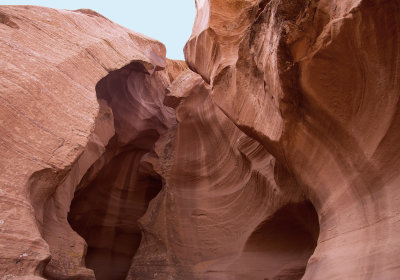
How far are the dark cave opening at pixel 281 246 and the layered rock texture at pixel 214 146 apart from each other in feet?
0.08

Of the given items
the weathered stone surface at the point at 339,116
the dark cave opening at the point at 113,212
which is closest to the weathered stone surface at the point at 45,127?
the dark cave opening at the point at 113,212

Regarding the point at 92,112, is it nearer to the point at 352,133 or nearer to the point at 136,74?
the point at 352,133

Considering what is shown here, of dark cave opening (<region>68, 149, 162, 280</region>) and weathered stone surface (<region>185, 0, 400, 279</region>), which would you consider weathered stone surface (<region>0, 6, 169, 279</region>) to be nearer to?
dark cave opening (<region>68, 149, 162, 280</region>)

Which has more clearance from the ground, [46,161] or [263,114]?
[263,114]

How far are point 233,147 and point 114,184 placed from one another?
355 centimetres

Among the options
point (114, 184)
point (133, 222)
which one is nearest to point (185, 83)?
point (114, 184)

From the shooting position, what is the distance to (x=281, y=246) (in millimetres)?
6297

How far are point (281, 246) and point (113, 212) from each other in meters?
4.50

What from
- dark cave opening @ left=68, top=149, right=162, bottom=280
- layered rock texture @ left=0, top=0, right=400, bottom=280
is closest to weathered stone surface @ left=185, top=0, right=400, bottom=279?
layered rock texture @ left=0, top=0, right=400, bottom=280

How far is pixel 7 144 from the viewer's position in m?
4.18

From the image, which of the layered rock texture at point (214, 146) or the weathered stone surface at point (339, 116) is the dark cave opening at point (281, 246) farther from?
the weathered stone surface at point (339, 116)

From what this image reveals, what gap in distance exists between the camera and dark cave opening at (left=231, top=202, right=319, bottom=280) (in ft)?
18.9

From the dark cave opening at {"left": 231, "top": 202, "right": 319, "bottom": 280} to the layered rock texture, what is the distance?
0.08 feet

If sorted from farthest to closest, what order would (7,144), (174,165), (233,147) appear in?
(174,165) → (233,147) → (7,144)
